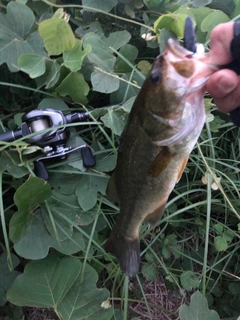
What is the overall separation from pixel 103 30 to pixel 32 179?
919 mm

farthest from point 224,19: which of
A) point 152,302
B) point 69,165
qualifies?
point 152,302

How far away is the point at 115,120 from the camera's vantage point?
151cm

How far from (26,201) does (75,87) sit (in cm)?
52

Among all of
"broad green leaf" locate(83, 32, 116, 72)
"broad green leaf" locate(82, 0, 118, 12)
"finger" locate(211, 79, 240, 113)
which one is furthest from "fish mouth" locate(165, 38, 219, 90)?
"broad green leaf" locate(82, 0, 118, 12)

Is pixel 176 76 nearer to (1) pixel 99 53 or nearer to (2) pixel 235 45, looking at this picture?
(2) pixel 235 45

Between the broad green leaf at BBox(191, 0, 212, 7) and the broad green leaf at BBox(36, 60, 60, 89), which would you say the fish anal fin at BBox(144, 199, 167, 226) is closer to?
the broad green leaf at BBox(36, 60, 60, 89)

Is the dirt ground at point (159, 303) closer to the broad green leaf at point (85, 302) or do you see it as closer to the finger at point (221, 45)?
the broad green leaf at point (85, 302)

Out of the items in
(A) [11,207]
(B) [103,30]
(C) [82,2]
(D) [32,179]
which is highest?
(C) [82,2]

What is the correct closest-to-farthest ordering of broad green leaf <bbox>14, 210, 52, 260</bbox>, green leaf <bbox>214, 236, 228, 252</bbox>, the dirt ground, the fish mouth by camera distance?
1. the fish mouth
2. broad green leaf <bbox>14, 210, 52, 260</bbox>
3. green leaf <bbox>214, 236, 228, 252</bbox>
4. the dirt ground

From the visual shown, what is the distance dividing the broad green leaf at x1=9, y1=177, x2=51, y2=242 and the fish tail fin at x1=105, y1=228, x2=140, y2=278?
A: 1.00 feet

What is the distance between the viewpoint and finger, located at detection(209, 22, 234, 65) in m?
0.94

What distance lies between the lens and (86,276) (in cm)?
154

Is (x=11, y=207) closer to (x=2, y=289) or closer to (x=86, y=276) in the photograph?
(x=2, y=289)

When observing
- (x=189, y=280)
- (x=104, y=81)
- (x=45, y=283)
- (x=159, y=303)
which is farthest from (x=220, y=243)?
(x=104, y=81)
